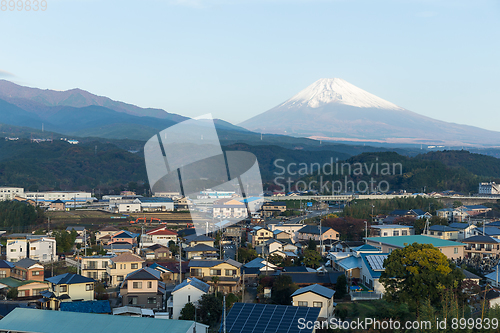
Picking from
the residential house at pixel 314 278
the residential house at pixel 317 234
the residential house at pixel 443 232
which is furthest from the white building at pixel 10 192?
the residential house at pixel 314 278

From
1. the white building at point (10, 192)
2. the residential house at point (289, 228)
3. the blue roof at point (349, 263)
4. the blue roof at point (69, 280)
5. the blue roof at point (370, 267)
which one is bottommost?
the white building at point (10, 192)

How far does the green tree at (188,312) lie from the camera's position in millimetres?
7336

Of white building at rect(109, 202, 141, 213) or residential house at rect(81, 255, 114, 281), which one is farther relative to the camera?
white building at rect(109, 202, 141, 213)

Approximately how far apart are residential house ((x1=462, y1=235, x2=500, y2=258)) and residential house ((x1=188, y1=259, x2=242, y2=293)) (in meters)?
6.11

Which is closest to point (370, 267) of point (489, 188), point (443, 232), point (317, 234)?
point (317, 234)

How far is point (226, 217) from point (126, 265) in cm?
1100

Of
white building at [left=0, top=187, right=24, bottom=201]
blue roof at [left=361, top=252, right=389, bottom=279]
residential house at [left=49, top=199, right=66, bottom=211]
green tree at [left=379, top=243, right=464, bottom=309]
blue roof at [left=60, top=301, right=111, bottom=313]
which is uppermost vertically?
green tree at [left=379, top=243, right=464, bottom=309]

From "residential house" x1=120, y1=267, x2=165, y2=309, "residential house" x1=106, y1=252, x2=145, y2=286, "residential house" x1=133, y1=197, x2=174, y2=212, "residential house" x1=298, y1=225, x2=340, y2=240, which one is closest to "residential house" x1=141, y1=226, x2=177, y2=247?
"residential house" x1=298, y1=225, x2=340, y2=240

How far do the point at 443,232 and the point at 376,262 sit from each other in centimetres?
566

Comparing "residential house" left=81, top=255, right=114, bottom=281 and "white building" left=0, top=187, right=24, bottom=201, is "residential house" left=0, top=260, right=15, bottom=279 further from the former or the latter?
"white building" left=0, top=187, right=24, bottom=201

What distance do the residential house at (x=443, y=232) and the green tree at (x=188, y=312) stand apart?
9.16 m

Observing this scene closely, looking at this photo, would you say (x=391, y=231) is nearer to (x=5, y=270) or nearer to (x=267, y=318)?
(x=267, y=318)

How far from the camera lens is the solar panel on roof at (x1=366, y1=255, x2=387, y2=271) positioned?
9.32 meters

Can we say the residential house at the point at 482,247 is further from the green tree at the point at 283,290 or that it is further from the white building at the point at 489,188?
the white building at the point at 489,188
